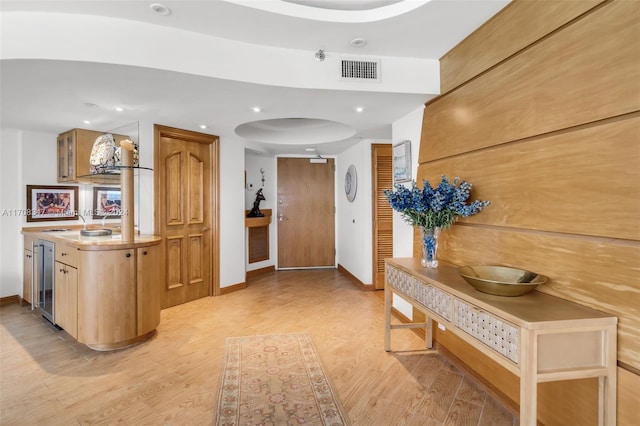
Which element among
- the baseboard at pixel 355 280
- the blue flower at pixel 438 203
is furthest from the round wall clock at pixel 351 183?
the blue flower at pixel 438 203

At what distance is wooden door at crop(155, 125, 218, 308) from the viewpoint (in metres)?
3.69

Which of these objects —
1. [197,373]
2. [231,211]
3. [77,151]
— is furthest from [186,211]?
[197,373]

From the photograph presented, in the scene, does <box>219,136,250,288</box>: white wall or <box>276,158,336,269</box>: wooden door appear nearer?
<box>219,136,250,288</box>: white wall

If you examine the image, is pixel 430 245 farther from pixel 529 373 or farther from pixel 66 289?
pixel 66 289

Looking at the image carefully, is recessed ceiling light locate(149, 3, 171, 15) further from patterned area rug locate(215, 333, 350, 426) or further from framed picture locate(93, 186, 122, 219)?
framed picture locate(93, 186, 122, 219)

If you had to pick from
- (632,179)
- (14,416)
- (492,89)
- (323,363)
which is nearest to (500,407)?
(323,363)

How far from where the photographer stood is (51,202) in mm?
3994

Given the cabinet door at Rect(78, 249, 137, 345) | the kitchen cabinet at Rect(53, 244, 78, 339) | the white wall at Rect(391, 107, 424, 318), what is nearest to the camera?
the cabinet door at Rect(78, 249, 137, 345)

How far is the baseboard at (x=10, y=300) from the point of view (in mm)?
3786

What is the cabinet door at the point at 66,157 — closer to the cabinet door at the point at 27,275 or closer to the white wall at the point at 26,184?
the white wall at the point at 26,184

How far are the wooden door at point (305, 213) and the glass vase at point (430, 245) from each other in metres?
3.60

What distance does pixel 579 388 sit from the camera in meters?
1.49

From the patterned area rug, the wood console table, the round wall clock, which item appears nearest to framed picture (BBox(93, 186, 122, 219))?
the patterned area rug

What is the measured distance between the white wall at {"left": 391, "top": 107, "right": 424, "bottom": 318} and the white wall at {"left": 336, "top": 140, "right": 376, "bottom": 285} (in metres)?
0.98
